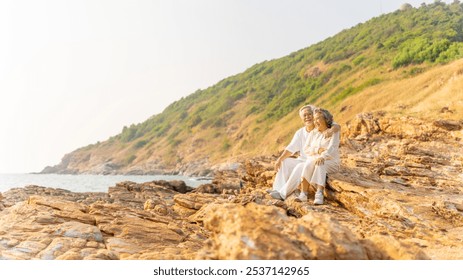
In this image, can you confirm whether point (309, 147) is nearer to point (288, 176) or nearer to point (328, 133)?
point (328, 133)

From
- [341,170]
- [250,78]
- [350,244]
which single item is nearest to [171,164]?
[250,78]

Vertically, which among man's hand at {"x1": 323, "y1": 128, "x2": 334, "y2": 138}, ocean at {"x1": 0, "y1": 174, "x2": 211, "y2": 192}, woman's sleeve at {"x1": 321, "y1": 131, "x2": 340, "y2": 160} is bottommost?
ocean at {"x1": 0, "y1": 174, "x2": 211, "y2": 192}

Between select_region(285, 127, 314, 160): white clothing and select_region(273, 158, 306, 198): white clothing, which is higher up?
select_region(285, 127, 314, 160): white clothing

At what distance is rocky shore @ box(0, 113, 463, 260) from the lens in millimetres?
3238

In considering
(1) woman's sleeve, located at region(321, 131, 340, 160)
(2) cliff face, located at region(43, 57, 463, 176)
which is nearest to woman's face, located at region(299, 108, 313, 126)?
(1) woman's sleeve, located at region(321, 131, 340, 160)

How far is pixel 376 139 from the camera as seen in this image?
15625 mm

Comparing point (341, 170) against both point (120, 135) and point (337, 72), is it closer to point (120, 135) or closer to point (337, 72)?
point (337, 72)

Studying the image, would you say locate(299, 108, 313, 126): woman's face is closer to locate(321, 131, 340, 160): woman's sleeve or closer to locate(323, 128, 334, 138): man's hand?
locate(323, 128, 334, 138): man's hand

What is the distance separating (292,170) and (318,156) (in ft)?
2.13

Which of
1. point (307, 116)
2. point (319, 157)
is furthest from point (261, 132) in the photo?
point (319, 157)

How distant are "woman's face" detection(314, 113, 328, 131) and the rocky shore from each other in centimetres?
103

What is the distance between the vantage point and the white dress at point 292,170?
7.56 meters

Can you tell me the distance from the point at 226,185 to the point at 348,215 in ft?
31.3

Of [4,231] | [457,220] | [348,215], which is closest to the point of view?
[4,231]
